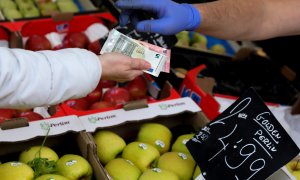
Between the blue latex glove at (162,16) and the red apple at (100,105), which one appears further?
the red apple at (100,105)

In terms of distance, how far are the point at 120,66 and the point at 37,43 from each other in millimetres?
1166

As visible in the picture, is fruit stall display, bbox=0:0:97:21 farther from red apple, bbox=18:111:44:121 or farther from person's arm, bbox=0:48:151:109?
person's arm, bbox=0:48:151:109

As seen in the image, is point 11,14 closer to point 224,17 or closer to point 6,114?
point 6,114

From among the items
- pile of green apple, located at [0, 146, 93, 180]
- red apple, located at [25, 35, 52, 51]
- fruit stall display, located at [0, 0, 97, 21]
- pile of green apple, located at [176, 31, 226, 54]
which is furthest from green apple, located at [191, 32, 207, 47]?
pile of green apple, located at [0, 146, 93, 180]

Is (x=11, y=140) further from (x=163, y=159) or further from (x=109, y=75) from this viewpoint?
(x=163, y=159)

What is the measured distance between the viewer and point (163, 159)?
1.70 metres

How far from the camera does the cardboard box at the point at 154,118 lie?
1.76 metres

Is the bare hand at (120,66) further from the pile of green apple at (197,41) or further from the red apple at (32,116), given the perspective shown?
the pile of green apple at (197,41)

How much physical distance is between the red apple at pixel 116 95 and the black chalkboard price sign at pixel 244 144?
0.60 metres

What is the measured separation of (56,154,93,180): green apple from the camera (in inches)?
59.5

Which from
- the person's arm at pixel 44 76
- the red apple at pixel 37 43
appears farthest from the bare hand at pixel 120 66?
the red apple at pixel 37 43

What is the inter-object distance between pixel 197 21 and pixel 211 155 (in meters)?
0.57

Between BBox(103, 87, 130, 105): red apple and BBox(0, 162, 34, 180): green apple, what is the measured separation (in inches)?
28.7

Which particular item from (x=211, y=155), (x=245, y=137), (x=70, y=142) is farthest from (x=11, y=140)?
(x=245, y=137)
